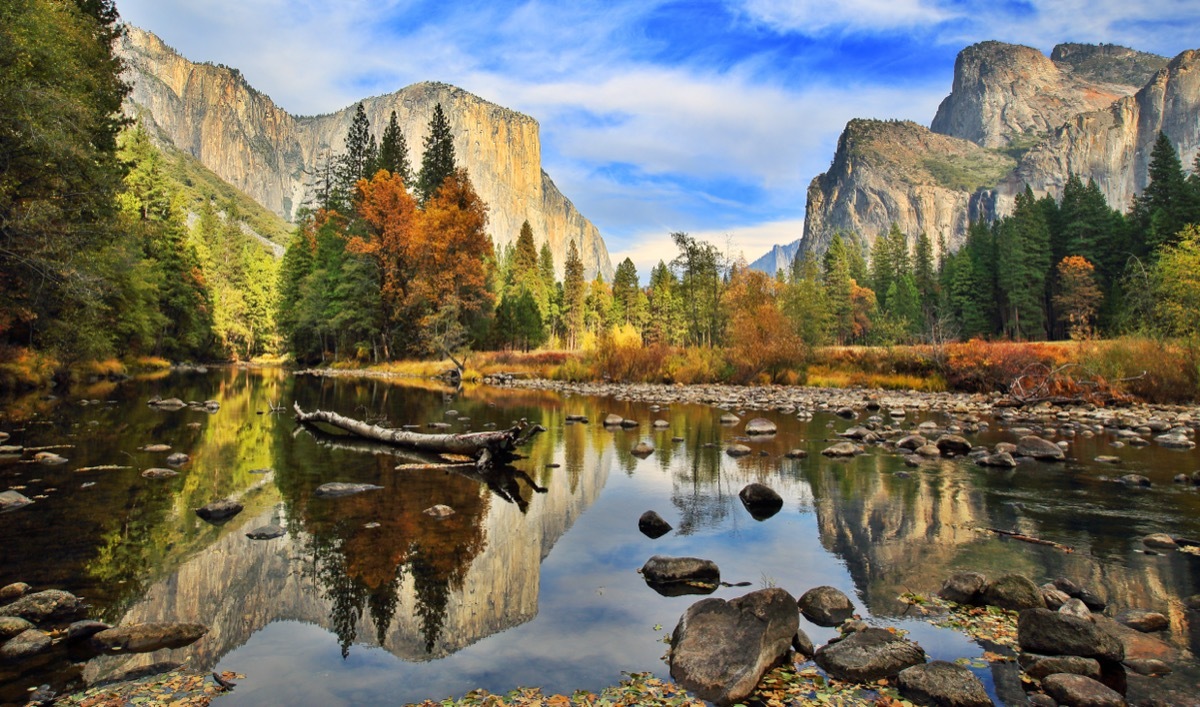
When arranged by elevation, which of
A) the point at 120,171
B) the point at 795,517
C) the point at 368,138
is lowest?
the point at 795,517

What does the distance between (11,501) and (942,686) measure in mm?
10336

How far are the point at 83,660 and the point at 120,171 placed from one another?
28692mm

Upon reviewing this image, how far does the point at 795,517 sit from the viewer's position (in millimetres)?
8359

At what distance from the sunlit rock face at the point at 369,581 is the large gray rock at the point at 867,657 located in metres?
2.47

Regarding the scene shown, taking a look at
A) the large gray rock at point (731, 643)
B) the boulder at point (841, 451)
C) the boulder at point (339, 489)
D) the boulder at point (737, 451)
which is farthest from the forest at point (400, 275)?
the large gray rock at point (731, 643)

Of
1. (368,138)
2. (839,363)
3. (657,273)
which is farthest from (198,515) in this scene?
(657,273)

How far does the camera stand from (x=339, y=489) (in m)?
9.29

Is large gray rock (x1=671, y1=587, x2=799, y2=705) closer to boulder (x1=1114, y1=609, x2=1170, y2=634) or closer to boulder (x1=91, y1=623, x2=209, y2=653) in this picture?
boulder (x1=1114, y1=609, x2=1170, y2=634)

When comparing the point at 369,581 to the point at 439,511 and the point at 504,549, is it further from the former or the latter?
the point at 439,511

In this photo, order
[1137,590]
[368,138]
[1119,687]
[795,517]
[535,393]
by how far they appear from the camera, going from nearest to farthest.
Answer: [1119,687] < [1137,590] < [795,517] < [535,393] < [368,138]

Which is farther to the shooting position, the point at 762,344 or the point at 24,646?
the point at 762,344

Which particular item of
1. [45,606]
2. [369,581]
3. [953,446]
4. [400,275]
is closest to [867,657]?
[369,581]

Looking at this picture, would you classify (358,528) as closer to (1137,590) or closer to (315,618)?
(315,618)

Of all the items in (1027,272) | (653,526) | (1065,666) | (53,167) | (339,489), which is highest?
(1027,272)
